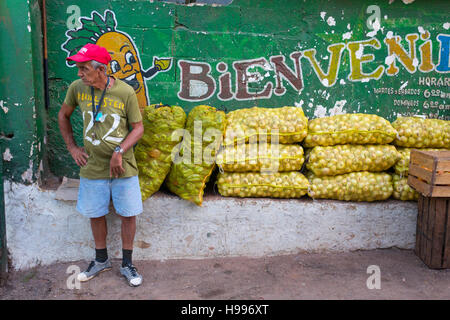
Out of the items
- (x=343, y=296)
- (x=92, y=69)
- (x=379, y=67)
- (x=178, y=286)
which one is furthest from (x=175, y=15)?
(x=343, y=296)

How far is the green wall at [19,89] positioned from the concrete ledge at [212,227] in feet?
0.77

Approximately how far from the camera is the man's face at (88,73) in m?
3.24

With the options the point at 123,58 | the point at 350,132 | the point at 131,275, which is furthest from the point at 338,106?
the point at 131,275

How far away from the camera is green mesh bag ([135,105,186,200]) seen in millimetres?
4023

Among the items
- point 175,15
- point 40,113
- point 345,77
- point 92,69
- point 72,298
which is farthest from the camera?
point 345,77

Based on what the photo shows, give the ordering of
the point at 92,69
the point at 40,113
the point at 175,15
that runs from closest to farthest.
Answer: the point at 92,69, the point at 40,113, the point at 175,15

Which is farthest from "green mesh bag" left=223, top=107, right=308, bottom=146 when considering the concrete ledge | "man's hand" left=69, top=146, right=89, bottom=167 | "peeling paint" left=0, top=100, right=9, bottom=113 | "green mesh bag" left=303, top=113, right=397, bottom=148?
"peeling paint" left=0, top=100, right=9, bottom=113

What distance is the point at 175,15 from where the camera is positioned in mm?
4418

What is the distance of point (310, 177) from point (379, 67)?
66.0 inches

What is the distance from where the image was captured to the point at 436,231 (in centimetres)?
400

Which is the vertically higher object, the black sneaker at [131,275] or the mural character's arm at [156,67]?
the mural character's arm at [156,67]

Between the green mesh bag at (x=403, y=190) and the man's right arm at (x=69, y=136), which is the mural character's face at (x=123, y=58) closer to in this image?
the man's right arm at (x=69, y=136)

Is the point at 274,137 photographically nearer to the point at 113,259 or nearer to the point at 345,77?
the point at 345,77

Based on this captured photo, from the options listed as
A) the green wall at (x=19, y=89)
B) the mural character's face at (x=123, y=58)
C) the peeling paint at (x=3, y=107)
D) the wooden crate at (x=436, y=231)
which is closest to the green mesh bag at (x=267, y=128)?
the mural character's face at (x=123, y=58)
